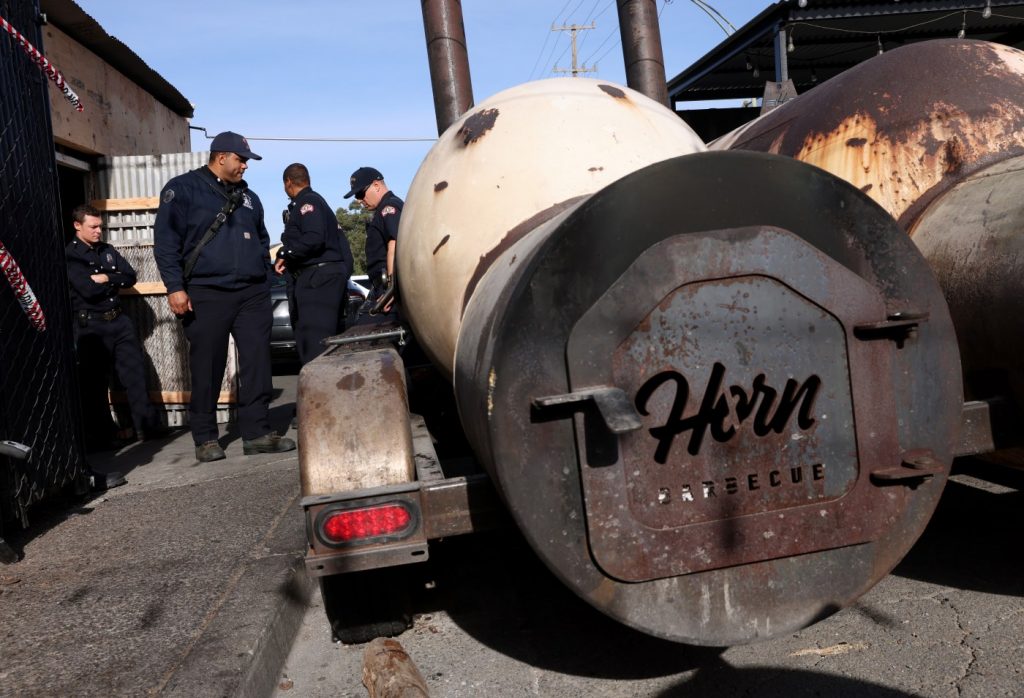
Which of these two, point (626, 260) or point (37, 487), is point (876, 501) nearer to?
point (626, 260)

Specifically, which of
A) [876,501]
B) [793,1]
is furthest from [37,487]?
[793,1]

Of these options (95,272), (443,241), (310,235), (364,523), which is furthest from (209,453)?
(364,523)

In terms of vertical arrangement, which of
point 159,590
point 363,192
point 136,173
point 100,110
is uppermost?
point 100,110

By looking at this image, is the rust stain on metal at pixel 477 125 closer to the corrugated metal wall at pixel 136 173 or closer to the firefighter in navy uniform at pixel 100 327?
the firefighter in navy uniform at pixel 100 327

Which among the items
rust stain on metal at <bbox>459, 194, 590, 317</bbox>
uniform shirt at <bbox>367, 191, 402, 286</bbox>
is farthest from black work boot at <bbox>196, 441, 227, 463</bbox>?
rust stain on metal at <bbox>459, 194, 590, 317</bbox>

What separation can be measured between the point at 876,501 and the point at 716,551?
1.56 ft

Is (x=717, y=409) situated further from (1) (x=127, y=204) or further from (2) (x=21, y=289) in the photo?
(1) (x=127, y=204)

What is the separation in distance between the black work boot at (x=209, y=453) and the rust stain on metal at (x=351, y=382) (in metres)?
3.37

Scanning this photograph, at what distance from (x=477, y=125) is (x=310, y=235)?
3223 millimetres

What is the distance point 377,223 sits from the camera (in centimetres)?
649

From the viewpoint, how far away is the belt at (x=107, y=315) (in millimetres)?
7309

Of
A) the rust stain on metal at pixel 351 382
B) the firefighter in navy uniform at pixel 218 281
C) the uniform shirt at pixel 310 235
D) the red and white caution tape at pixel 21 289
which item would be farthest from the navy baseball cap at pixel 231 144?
the rust stain on metal at pixel 351 382

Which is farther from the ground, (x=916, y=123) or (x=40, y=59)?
(x=40, y=59)

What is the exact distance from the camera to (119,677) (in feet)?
9.05
